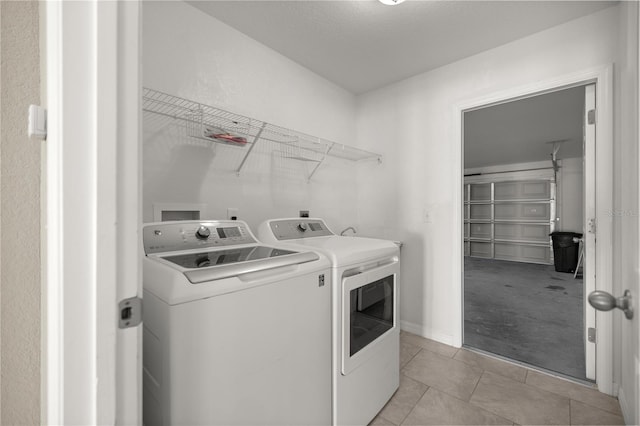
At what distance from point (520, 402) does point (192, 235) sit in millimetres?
2214

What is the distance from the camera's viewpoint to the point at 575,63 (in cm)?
190

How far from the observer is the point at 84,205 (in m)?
0.50

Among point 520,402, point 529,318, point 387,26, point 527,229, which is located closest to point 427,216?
point 520,402

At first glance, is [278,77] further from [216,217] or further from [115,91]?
[115,91]

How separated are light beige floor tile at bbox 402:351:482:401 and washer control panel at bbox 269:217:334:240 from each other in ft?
4.02

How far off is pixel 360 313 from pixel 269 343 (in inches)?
26.1

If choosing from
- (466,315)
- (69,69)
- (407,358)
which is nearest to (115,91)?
(69,69)

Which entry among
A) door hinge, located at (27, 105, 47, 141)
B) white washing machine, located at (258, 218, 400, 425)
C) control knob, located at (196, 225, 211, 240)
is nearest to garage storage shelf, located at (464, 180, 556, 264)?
white washing machine, located at (258, 218, 400, 425)

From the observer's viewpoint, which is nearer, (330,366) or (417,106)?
(330,366)

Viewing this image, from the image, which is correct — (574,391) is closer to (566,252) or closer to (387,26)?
(387,26)

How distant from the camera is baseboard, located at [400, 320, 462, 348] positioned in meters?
2.40

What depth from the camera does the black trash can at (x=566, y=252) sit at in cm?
546

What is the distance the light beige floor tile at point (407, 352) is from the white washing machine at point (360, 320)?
419mm

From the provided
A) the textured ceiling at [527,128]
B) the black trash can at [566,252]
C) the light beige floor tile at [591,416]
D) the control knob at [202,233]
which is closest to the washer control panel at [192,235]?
the control knob at [202,233]
